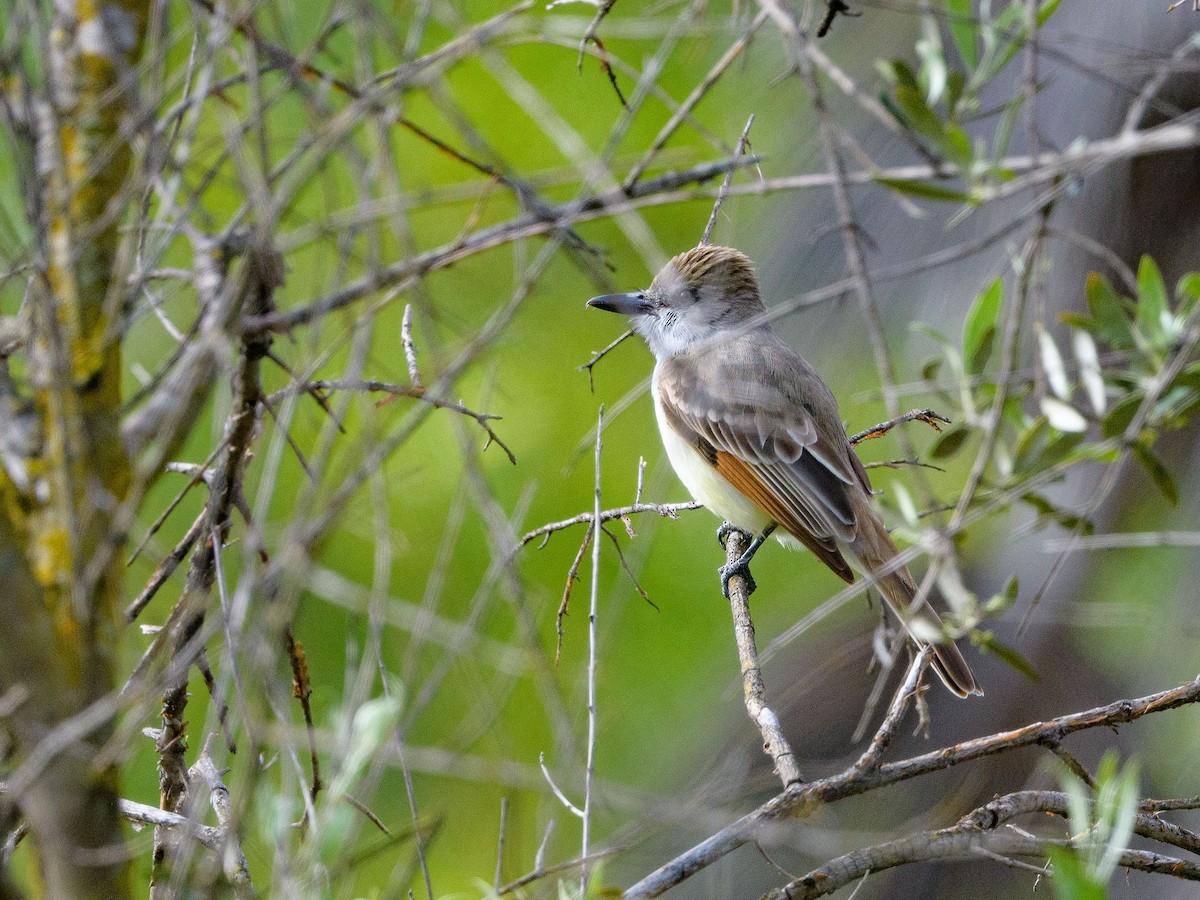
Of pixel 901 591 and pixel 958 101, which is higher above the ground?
pixel 958 101

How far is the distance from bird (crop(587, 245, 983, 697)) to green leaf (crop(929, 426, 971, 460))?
2088mm

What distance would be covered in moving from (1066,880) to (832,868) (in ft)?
2.03

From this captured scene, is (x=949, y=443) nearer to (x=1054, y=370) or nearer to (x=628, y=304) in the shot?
(x=1054, y=370)

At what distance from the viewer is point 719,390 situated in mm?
4695

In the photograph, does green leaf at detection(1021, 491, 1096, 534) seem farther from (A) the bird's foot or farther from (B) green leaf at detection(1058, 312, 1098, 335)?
(A) the bird's foot

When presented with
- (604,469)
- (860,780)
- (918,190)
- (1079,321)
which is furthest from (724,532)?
(918,190)

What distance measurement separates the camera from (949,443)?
1.86 m

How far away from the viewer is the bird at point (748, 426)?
430 cm

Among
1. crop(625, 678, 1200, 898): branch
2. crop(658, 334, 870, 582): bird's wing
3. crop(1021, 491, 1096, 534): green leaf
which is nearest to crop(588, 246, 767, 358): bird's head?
crop(658, 334, 870, 582): bird's wing

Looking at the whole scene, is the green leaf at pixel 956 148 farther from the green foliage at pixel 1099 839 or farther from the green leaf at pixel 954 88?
the green foliage at pixel 1099 839

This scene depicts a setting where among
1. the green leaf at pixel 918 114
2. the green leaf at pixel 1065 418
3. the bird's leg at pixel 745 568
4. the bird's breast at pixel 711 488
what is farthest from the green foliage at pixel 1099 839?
the bird's breast at pixel 711 488

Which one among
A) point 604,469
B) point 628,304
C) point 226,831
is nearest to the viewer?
point 226,831

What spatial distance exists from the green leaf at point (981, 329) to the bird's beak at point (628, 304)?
8.64 ft

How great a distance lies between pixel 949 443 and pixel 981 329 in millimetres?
197
